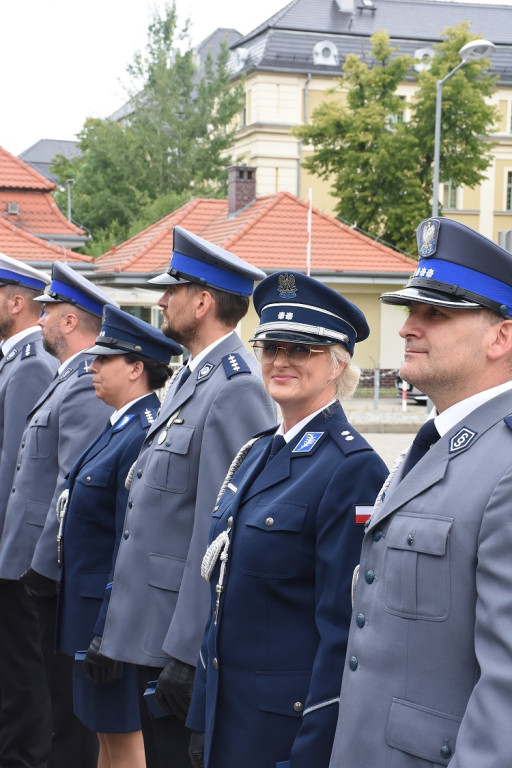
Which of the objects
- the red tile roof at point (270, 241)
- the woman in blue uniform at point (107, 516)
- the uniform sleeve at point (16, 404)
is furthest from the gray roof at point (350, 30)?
the woman in blue uniform at point (107, 516)

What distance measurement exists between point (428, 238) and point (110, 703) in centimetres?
250

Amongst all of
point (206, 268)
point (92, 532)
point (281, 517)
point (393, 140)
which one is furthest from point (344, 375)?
point (393, 140)

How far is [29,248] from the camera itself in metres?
18.9

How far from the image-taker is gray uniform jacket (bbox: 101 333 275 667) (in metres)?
3.78

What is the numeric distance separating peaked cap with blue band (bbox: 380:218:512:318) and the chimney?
1175 inches

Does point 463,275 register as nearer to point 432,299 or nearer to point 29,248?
point 432,299

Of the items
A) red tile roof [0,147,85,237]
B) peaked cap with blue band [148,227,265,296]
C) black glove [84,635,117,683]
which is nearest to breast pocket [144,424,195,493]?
peaked cap with blue band [148,227,265,296]

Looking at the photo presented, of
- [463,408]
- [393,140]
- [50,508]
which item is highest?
[393,140]

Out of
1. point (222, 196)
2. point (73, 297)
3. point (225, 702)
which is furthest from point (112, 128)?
point (225, 702)

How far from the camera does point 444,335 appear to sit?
7.82ft

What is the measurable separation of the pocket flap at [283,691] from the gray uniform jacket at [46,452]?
2.15 meters

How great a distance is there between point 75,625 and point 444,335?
2.59 meters

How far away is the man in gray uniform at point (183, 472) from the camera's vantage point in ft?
12.4

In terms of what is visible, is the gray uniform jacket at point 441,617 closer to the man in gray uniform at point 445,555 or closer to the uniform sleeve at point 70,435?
the man in gray uniform at point 445,555
